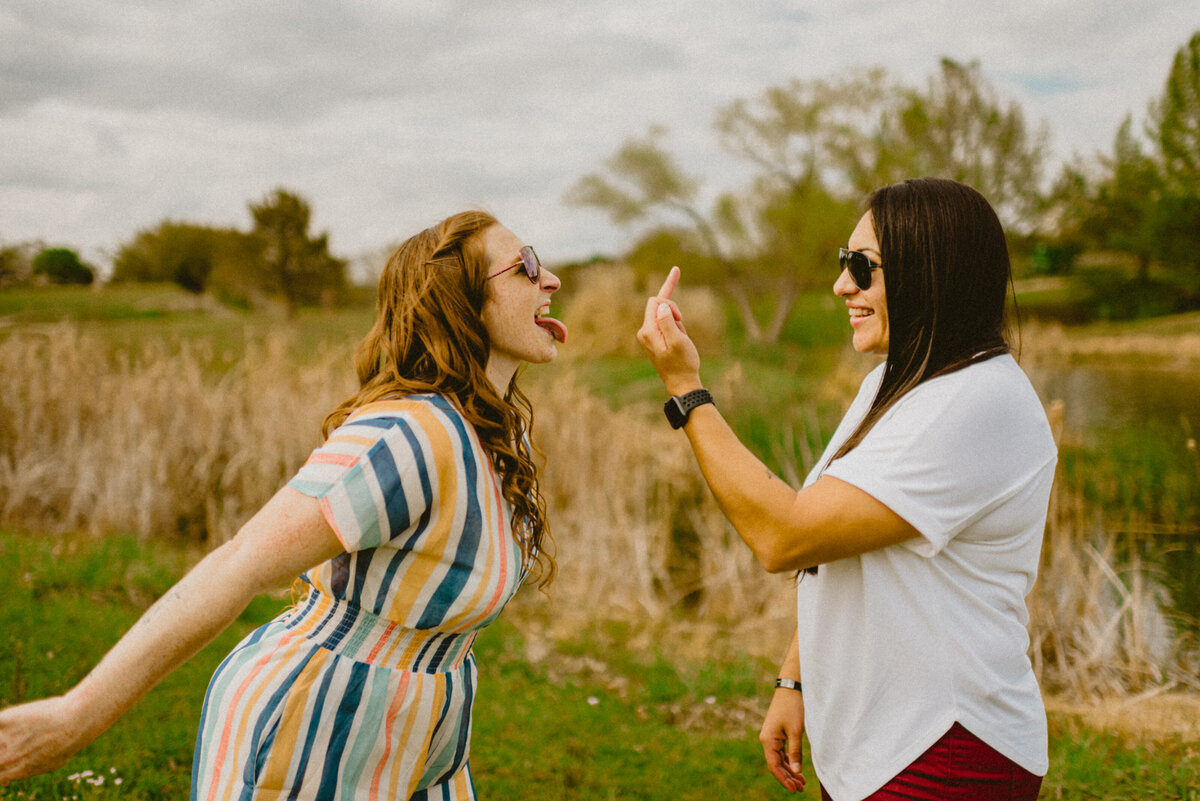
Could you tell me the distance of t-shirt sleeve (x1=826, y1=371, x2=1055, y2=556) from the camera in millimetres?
1470

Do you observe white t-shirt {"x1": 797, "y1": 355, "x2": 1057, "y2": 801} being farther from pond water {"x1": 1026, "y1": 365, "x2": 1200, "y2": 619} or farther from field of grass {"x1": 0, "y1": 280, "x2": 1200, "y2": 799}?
pond water {"x1": 1026, "y1": 365, "x2": 1200, "y2": 619}

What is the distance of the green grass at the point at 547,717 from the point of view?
11.5 feet

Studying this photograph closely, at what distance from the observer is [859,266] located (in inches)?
69.4

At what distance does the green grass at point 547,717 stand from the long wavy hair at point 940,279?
2.71 meters

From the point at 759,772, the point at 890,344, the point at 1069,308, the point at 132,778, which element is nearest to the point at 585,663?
the point at 759,772

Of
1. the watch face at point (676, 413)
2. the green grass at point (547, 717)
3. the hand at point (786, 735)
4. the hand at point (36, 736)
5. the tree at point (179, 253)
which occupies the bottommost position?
the green grass at point (547, 717)

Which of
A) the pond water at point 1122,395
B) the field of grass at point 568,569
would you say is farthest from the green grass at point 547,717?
the pond water at point 1122,395

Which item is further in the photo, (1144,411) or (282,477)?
(1144,411)

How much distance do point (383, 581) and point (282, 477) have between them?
6.72m

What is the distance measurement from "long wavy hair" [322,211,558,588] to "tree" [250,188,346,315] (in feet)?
58.6

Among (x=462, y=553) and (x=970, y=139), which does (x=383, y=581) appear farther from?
(x=970, y=139)

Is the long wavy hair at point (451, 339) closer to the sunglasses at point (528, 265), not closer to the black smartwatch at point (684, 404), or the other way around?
the sunglasses at point (528, 265)

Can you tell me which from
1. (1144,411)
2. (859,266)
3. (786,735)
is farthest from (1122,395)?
(859,266)

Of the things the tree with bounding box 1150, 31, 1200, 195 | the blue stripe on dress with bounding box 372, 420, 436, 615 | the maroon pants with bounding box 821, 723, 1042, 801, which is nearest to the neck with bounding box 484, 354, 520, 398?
the blue stripe on dress with bounding box 372, 420, 436, 615
